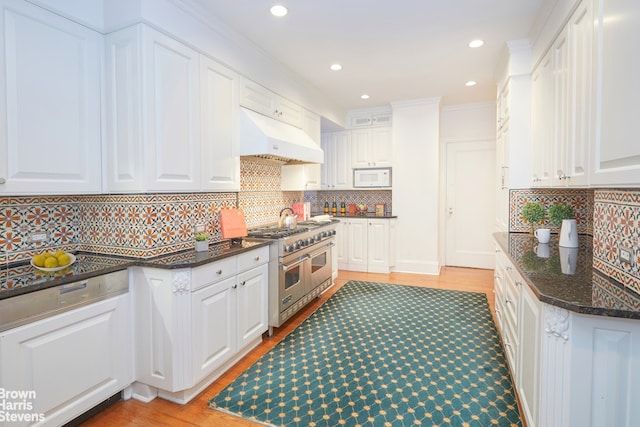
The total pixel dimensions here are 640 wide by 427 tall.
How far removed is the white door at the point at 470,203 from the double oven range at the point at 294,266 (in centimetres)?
276

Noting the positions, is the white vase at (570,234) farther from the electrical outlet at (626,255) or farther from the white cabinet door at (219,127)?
the white cabinet door at (219,127)

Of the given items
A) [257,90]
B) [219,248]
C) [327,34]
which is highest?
[327,34]

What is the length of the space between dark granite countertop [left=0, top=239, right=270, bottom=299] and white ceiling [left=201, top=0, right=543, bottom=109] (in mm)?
1896

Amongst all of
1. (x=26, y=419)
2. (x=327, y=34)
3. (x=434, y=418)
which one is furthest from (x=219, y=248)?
(x=327, y=34)

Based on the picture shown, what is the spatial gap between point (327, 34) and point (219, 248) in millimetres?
2154

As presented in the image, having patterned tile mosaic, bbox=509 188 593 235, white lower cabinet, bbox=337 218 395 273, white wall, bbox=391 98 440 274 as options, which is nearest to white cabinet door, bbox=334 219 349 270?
white lower cabinet, bbox=337 218 395 273

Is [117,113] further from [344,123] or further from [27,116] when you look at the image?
[344,123]

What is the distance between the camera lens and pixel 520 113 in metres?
3.23

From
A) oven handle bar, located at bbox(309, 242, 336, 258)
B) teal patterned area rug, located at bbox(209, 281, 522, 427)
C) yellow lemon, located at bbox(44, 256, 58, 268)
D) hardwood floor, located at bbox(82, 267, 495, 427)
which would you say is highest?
yellow lemon, located at bbox(44, 256, 58, 268)

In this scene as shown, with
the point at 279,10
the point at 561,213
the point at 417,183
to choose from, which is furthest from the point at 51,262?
the point at 417,183

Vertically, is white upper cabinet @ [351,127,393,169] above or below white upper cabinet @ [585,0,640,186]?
above

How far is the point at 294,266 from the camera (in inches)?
129

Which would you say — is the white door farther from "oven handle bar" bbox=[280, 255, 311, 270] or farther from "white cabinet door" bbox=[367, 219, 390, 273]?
"oven handle bar" bbox=[280, 255, 311, 270]

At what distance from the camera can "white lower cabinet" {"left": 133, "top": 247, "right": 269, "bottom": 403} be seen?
208 cm
